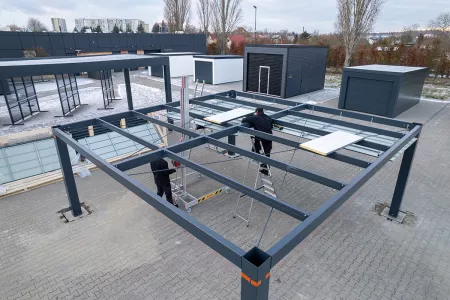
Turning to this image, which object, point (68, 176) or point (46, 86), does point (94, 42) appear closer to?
point (46, 86)

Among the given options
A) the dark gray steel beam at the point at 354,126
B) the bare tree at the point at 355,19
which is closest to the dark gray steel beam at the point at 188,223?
the dark gray steel beam at the point at 354,126

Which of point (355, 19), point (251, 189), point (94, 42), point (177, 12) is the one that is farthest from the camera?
point (177, 12)

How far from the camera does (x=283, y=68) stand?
63.1ft

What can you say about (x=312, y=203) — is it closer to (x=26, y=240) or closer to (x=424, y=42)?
(x=26, y=240)

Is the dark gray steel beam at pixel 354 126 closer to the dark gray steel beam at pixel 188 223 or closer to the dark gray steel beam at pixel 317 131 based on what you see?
the dark gray steel beam at pixel 317 131

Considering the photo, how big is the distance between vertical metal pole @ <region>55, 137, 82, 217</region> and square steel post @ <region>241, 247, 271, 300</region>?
5.60 meters

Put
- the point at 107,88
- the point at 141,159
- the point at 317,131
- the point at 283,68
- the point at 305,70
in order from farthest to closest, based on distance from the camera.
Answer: the point at 305,70 < the point at 283,68 < the point at 107,88 < the point at 317,131 < the point at 141,159

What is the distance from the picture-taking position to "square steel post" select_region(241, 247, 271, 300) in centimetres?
270

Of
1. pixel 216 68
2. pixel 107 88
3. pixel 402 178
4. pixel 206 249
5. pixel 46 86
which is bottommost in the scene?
pixel 206 249

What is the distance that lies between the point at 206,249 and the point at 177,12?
43.4 m

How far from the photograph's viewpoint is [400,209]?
7.52 m

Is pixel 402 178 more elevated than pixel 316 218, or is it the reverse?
pixel 316 218

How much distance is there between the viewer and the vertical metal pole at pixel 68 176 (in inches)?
264

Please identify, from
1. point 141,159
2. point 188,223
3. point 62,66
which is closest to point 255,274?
point 188,223
